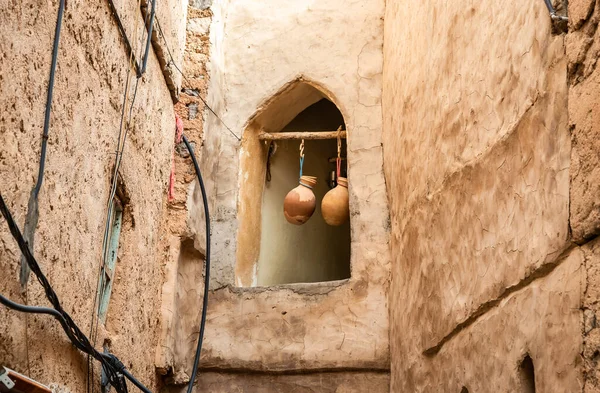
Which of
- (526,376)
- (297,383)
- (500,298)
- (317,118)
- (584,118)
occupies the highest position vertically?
(317,118)

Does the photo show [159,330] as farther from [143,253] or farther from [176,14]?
[176,14]

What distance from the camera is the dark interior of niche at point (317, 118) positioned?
7.40 m

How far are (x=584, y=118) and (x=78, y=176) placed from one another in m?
1.92

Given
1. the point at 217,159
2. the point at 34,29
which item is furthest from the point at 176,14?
the point at 34,29

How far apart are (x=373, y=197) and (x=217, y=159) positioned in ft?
3.49

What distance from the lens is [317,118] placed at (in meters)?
7.49

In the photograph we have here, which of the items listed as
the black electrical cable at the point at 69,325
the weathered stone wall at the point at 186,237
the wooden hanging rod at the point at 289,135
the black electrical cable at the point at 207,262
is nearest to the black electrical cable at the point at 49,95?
the black electrical cable at the point at 69,325

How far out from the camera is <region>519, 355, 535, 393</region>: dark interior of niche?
307cm

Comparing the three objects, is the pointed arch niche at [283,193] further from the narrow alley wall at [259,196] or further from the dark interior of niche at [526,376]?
the dark interior of niche at [526,376]

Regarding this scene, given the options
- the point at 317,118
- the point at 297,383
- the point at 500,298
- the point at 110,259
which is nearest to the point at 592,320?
the point at 500,298

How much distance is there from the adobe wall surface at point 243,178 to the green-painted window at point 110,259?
1007 millimetres

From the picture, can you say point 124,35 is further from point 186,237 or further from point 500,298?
point 500,298

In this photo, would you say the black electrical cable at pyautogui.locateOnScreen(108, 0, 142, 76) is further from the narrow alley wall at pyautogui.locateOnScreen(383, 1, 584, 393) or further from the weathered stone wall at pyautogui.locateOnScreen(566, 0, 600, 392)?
the weathered stone wall at pyautogui.locateOnScreen(566, 0, 600, 392)

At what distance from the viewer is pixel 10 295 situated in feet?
9.21
